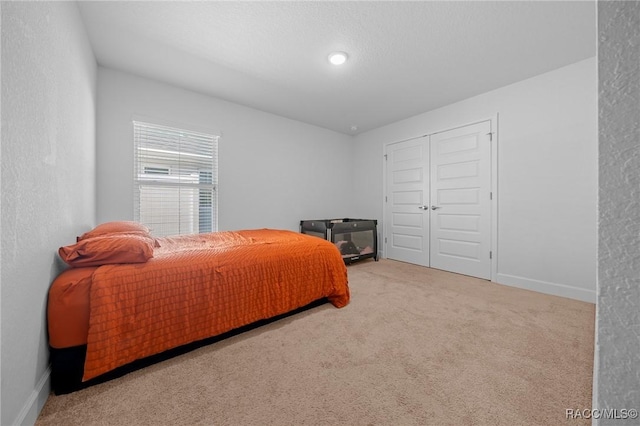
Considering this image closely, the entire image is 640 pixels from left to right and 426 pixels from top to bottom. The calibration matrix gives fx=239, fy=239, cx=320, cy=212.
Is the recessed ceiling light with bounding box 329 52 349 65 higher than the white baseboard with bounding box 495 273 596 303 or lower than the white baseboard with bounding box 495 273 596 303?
higher

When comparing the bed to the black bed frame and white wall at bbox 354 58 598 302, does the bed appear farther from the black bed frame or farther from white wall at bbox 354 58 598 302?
white wall at bbox 354 58 598 302

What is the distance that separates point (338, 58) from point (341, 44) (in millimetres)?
184

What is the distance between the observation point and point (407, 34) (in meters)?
2.05

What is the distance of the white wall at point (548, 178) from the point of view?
244cm

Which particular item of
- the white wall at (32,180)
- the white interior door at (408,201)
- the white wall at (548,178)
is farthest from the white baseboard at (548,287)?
the white wall at (32,180)

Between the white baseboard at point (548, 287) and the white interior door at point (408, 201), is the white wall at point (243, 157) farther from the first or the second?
the white baseboard at point (548, 287)

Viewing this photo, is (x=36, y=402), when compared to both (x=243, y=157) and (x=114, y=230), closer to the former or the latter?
(x=114, y=230)

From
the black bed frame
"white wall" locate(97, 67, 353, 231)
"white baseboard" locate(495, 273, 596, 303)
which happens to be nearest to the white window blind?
"white wall" locate(97, 67, 353, 231)

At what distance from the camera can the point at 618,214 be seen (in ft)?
1.21

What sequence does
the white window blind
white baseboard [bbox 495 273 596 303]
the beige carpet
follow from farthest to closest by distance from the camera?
the white window blind, white baseboard [bbox 495 273 596 303], the beige carpet

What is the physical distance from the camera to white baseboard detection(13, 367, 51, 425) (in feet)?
3.21

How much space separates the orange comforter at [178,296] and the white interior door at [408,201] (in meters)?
2.32

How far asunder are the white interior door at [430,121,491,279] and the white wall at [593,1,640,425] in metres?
3.25

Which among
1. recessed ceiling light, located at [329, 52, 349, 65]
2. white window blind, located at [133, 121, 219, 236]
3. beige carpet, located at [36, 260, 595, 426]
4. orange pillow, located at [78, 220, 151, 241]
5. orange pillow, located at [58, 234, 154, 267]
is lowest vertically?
beige carpet, located at [36, 260, 595, 426]
